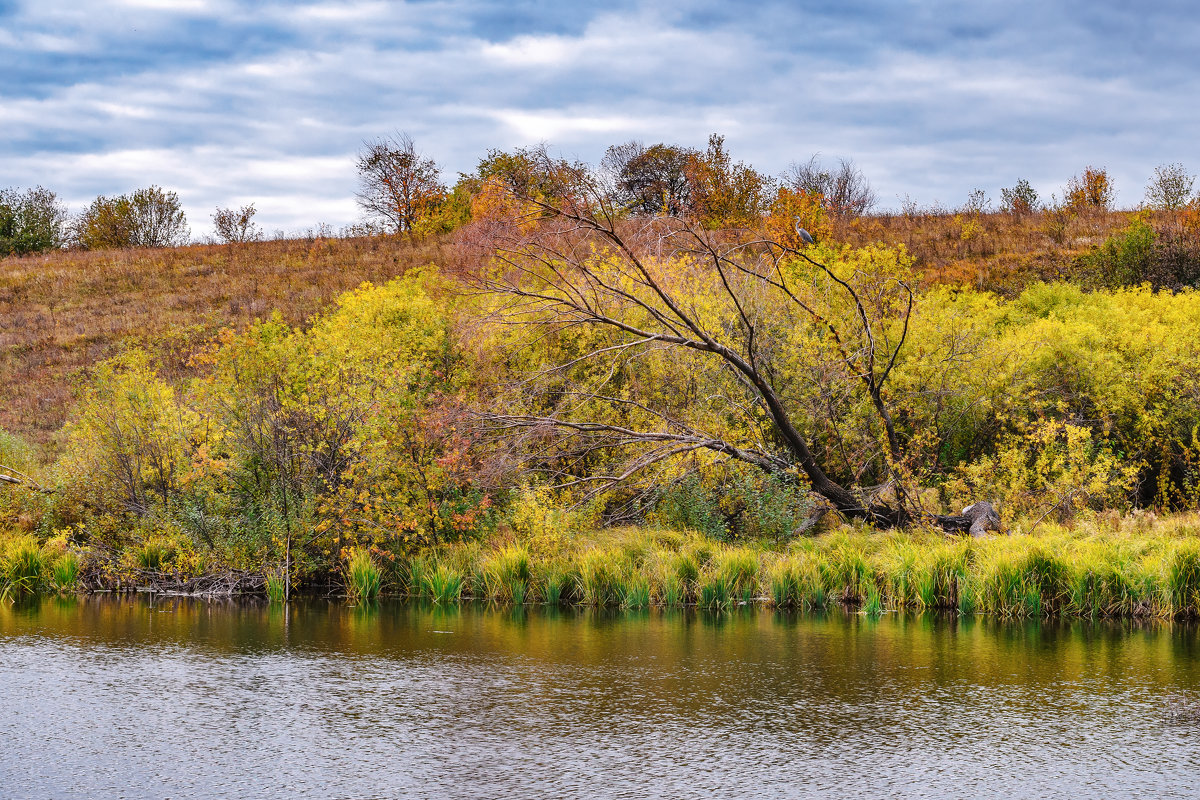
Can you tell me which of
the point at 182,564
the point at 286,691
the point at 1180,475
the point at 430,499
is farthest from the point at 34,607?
the point at 1180,475

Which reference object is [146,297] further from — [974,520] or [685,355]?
[974,520]

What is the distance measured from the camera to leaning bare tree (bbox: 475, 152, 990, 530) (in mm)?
19922

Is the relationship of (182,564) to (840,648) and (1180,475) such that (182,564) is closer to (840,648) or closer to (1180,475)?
(840,648)

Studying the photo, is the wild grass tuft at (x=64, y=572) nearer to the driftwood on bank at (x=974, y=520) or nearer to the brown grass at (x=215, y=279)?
the driftwood on bank at (x=974, y=520)

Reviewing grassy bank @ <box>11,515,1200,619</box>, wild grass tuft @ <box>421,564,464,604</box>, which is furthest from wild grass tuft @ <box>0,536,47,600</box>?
wild grass tuft @ <box>421,564,464,604</box>

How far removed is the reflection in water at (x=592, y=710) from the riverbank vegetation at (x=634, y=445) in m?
3.09

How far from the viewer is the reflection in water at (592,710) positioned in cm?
689

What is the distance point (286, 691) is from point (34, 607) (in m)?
8.88

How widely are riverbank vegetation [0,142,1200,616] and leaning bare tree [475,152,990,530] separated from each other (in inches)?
3.7

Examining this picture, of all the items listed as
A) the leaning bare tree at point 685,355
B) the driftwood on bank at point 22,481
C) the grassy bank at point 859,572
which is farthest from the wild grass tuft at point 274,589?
the driftwood on bank at point 22,481

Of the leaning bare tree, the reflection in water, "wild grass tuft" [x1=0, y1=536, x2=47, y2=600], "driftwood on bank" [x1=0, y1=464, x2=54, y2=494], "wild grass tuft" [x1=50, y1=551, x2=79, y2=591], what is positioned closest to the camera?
the reflection in water

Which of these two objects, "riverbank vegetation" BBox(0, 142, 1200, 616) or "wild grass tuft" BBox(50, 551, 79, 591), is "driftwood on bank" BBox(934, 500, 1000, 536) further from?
"wild grass tuft" BBox(50, 551, 79, 591)

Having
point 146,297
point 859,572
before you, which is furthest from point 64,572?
point 146,297

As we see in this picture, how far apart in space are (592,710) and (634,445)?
1278 cm
